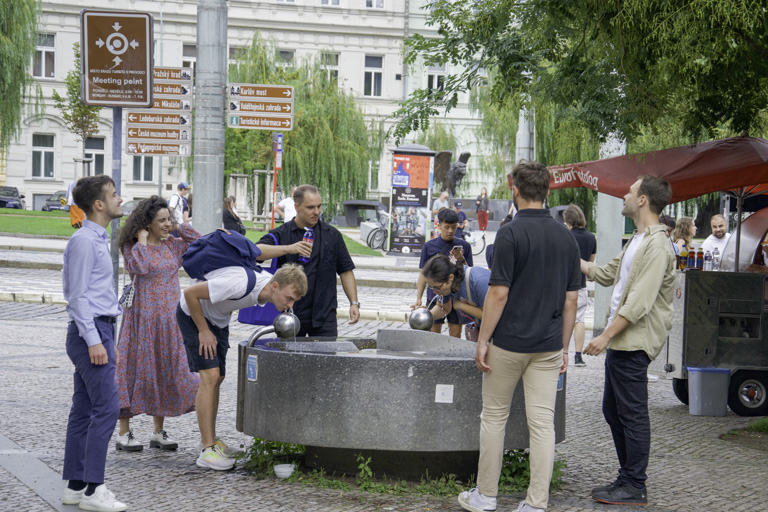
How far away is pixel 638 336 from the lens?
582cm

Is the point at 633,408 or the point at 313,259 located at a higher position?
the point at 313,259

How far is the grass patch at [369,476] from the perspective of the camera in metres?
5.78

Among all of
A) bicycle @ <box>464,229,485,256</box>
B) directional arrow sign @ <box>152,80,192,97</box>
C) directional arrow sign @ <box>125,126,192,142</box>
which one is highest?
directional arrow sign @ <box>152,80,192,97</box>

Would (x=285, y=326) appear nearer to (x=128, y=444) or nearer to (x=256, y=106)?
(x=128, y=444)

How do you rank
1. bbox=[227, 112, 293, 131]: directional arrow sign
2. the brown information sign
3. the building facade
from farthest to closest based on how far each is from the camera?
the building facade, bbox=[227, 112, 293, 131]: directional arrow sign, the brown information sign

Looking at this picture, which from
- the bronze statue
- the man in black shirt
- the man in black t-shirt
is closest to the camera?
the man in black t-shirt

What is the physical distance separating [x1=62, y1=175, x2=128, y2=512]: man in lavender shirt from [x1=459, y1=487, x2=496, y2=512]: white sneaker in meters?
1.87

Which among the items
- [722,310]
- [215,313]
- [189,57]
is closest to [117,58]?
[215,313]

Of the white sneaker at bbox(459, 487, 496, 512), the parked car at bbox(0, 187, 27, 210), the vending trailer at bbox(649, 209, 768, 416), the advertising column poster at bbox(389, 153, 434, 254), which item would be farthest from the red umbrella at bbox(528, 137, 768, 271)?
the parked car at bbox(0, 187, 27, 210)

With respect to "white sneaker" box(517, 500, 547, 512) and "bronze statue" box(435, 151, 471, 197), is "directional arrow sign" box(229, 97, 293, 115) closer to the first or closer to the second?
"white sneaker" box(517, 500, 547, 512)

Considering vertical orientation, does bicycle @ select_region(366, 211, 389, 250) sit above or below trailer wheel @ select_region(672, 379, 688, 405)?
above

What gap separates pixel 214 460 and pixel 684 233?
8.89 m

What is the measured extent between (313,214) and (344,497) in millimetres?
2297

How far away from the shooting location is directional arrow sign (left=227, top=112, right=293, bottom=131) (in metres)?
10.7
